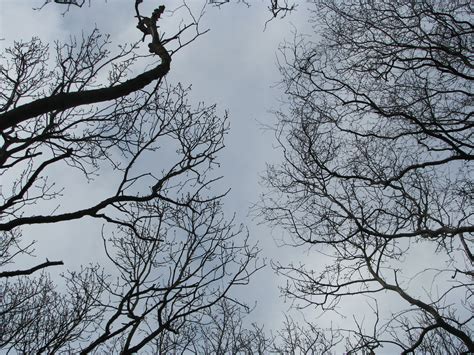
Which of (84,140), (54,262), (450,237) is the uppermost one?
(84,140)

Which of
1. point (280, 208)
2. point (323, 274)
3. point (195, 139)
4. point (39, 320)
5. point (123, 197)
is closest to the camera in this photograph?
point (123, 197)

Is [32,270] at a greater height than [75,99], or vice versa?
[75,99]

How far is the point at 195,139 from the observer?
623cm

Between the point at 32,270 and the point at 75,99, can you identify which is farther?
the point at 32,270

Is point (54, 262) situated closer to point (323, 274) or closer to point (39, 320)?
point (323, 274)

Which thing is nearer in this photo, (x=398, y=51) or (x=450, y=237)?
(x=450, y=237)

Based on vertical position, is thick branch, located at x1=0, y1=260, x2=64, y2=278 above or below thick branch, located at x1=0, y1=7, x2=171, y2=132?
below

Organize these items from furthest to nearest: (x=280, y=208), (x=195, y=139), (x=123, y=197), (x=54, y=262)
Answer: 1. (x=280, y=208)
2. (x=195, y=139)
3. (x=123, y=197)
4. (x=54, y=262)

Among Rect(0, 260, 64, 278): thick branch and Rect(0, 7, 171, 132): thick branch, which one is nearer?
Rect(0, 7, 171, 132): thick branch

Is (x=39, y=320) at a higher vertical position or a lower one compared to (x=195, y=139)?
lower

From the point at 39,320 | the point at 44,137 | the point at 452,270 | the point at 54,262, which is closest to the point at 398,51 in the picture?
the point at 452,270

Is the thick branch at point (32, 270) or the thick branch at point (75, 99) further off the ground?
the thick branch at point (75, 99)

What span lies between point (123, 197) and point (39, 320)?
5.56 meters

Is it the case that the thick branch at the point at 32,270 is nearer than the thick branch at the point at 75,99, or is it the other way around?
the thick branch at the point at 75,99
